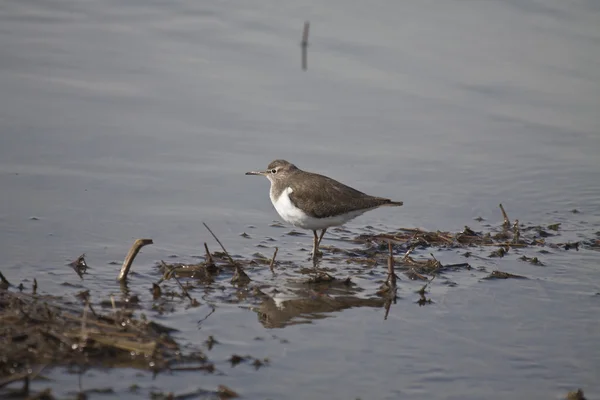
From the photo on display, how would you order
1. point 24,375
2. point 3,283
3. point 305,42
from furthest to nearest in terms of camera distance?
1. point 305,42
2. point 3,283
3. point 24,375

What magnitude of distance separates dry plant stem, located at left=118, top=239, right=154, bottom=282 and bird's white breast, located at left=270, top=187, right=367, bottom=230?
6.69 ft

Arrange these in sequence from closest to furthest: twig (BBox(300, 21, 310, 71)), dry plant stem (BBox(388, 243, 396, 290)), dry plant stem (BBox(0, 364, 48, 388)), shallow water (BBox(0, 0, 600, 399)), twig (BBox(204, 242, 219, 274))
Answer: dry plant stem (BBox(0, 364, 48, 388)) → shallow water (BBox(0, 0, 600, 399)) → dry plant stem (BBox(388, 243, 396, 290)) → twig (BBox(204, 242, 219, 274)) → twig (BBox(300, 21, 310, 71))

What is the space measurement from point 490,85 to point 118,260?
7695 mm

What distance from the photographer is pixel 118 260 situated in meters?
8.20

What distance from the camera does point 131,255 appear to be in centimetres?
738

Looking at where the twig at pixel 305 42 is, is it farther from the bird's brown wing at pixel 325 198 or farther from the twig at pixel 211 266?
the twig at pixel 211 266

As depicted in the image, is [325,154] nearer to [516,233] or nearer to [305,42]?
[516,233]

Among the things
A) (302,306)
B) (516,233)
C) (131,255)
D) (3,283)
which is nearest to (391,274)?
(302,306)

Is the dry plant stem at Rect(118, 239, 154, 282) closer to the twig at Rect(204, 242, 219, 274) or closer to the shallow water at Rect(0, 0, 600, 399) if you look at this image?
the shallow water at Rect(0, 0, 600, 399)

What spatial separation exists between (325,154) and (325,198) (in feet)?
7.72

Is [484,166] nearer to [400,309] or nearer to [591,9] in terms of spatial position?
[400,309]

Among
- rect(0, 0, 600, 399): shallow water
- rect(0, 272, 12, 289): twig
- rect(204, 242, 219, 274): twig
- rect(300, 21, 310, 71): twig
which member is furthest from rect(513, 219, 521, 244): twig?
rect(300, 21, 310, 71): twig

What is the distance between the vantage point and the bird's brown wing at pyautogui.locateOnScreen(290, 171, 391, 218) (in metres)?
9.00

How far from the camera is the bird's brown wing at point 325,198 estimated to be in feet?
29.5
